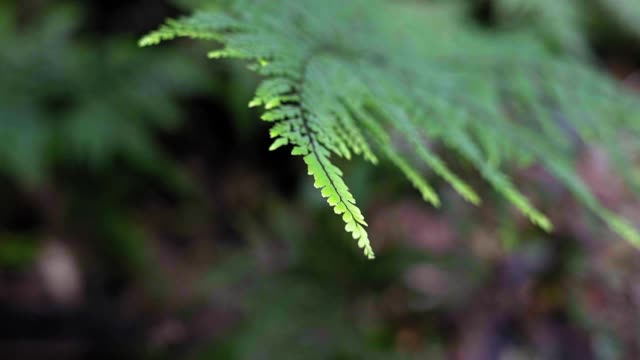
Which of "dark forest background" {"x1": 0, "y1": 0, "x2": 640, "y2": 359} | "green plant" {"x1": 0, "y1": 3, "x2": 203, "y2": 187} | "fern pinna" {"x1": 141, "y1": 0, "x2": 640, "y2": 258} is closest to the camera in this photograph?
"fern pinna" {"x1": 141, "y1": 0, "x2": 640, "y2": 258}

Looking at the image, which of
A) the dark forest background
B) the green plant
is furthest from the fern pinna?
the green plant

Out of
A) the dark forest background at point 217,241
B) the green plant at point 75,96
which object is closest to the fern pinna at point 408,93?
the dark forest background at point 217,241

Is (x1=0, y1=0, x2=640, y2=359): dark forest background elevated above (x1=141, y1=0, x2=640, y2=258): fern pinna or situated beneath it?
situated beneath

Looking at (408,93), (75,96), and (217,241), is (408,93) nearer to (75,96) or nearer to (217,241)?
(75,96)

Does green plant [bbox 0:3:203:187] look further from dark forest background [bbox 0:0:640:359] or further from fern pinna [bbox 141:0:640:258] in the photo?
fern pinna [bbox 141:0:640:258]

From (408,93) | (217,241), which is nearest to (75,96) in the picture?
(217,241)

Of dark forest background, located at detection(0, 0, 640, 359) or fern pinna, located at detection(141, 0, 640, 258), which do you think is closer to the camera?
fern pinna, located at detection(141, 0, 640, 258)
